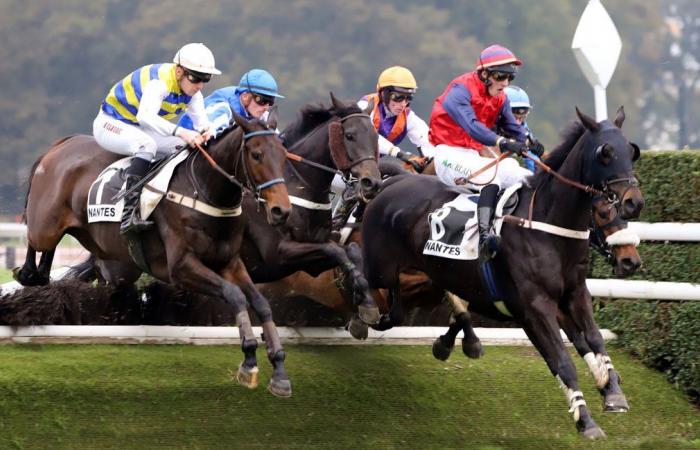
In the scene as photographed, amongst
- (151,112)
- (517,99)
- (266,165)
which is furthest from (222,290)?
(517,99)

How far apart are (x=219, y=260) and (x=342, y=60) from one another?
26358 mm

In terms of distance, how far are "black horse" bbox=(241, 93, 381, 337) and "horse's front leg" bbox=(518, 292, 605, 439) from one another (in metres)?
1.20

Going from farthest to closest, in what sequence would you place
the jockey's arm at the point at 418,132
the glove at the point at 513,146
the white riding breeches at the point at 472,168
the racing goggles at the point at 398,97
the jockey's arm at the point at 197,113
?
1. the jockey's arm at the point at 418,132
2. the racing goggles at the point at 398,97
3. the jockey's arm at the point at 197,113
4. the white riding breeches at the point at 472,168
5. the glove at the point at 513,146

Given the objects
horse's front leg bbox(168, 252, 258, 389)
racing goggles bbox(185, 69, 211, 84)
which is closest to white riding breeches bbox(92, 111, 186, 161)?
racing goggles bbox(185, 69, 211, 84)

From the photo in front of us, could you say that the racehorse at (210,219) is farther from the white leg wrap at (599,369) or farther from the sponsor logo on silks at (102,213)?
the white leg wrap at (599,369)

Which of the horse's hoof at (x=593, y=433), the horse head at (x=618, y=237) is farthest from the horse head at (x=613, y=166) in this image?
the horse's hoof at (x=593, y=433)

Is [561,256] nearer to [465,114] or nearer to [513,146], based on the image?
[513,146]

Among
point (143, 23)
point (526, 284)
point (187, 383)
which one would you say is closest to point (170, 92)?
point (187, 383)

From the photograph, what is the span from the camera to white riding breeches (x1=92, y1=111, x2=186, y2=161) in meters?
8.04

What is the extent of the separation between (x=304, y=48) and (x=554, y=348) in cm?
2727

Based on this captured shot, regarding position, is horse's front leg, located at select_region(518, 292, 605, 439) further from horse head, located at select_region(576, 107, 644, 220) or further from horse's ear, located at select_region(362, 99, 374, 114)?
horse's ear, located at select_region(362, 99, 374, 114)

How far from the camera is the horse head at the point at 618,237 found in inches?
277

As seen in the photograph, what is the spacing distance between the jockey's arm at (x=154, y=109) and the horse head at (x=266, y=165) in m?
0.66

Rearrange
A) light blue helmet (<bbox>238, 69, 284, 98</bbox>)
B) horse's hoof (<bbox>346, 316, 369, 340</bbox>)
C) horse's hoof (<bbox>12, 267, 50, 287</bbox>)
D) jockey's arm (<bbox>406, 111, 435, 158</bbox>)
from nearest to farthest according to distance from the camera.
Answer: horse's hoof (<bbox>346, 316, 369, 340</bbox>) < light blue helmet (<bbox>238, 69, 284, 98</bbox>) < horse's hoof (<bbox>12, 267, 50, 287</bbox>) < jockey's arm (<bbox>406, 111, 435, 158</bbox>)
